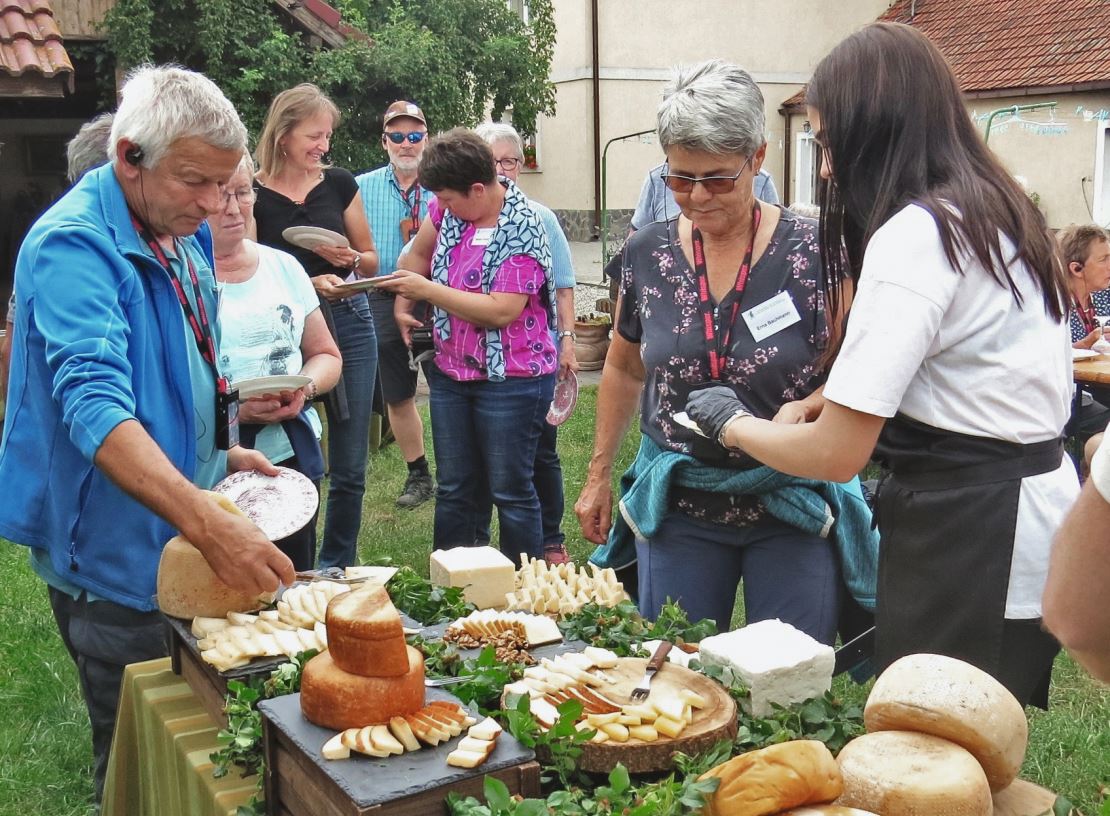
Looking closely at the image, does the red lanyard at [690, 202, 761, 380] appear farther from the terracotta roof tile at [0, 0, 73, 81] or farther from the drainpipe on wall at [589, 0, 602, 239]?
the drainpipe on wall at [589, 0, 602, 239]

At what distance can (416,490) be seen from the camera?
6043mm

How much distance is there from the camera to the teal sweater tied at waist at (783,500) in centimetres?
235

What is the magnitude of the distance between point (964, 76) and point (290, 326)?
50.3 feet

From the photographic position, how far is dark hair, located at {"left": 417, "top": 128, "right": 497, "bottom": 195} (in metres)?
3.98

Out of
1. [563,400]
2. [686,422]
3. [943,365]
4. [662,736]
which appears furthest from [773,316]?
[563,400]

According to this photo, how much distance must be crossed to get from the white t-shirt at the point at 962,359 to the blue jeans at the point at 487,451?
7.78 feet

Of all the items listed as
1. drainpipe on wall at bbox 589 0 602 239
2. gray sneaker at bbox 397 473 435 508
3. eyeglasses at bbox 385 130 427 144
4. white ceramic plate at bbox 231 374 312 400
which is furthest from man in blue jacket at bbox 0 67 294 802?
drainpipe on wall at bbox 589 0 602 239

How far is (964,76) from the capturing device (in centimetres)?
1638

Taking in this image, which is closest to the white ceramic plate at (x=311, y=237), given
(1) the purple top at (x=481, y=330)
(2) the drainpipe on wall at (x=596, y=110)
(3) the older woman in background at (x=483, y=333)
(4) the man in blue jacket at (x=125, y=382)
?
(3) the older woman in background at (x=483, y=333)

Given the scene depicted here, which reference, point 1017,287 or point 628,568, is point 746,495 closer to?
point 628,568

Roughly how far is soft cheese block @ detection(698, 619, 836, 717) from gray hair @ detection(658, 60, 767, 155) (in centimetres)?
101

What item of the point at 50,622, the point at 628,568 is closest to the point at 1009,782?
the point at 628,568

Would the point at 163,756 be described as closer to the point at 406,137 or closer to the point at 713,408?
the point at 713,408

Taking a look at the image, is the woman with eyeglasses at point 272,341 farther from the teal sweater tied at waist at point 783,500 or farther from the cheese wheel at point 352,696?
the cheese wheel at point 352,696
